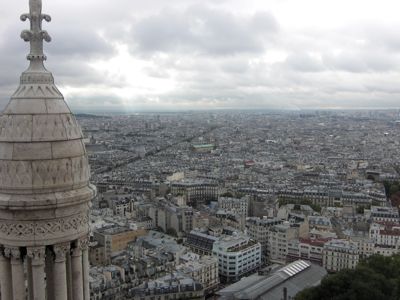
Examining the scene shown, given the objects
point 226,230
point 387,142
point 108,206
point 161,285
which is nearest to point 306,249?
point 226,230

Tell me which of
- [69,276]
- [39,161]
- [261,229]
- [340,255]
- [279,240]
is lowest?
[340,255]

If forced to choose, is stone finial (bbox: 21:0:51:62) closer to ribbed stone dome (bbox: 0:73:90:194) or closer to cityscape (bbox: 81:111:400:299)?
ribbed stone dome (bbox: 0:73:90:194)

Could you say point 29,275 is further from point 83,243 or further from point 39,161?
point 39,161

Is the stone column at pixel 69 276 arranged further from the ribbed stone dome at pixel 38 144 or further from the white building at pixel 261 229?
the white building at pixel 261 229

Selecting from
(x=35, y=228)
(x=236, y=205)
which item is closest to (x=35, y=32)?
(x=35, y=228)

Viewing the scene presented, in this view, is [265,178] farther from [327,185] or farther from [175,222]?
[175,222]

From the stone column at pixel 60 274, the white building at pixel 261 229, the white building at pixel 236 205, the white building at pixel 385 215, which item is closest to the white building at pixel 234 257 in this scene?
the white building at pixel 261 229

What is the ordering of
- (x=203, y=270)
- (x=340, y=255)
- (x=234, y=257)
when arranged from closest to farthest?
1. (x=203, y=270)
2. (x=234, y=257)
3. (x=340, y=255)

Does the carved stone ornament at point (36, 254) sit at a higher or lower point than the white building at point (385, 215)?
higher
